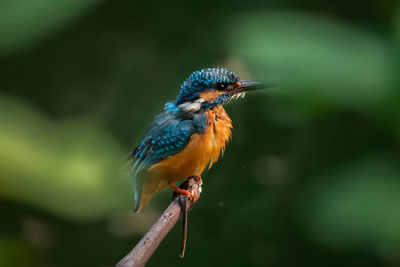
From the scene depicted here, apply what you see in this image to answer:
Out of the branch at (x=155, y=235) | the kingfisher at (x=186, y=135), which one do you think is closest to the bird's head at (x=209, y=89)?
the kingfisher at (x=186, y=135)

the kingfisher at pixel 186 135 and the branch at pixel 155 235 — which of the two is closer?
the branch at pixel 155 235

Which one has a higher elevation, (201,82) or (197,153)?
(201,82)

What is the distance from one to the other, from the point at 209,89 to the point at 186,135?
22cm

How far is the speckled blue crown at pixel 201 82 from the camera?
2.36 metres

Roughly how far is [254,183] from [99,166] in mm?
1259

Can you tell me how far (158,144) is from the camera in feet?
7.43

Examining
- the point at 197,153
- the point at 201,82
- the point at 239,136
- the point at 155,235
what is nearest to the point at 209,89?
the point at 201,82

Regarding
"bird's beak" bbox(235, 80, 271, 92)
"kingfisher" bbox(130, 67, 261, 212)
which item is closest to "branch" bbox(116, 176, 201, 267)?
"kingfisher" bbox(130, 67, 261, 212)

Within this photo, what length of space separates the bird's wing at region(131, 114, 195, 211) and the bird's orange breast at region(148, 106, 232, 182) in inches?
1.3

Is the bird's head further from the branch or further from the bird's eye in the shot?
the branch

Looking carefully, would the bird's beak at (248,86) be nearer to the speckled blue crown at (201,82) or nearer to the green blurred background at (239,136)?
the speckled blue crown at (201,82)

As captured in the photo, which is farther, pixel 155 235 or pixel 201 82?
pixel 201 82

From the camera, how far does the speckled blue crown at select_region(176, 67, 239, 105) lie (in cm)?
236

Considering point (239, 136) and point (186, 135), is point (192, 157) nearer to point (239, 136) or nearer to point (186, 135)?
point (186, 135)
